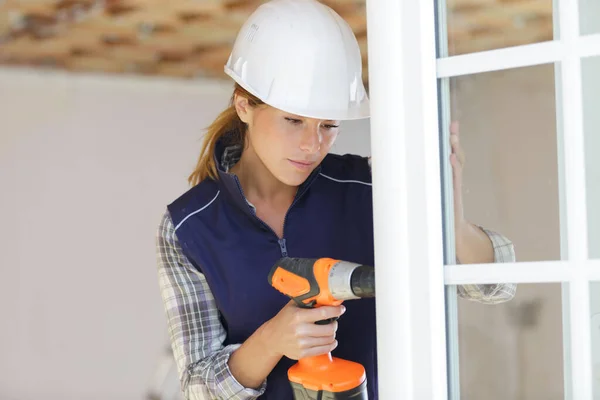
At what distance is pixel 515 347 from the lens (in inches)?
44.4

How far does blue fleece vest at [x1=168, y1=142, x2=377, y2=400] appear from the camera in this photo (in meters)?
1.68

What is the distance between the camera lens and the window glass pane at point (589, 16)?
1078mm

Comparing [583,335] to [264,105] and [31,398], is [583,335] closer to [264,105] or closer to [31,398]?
[264,105]

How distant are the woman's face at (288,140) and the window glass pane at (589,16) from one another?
618mm

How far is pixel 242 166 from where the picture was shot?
185 centimetres

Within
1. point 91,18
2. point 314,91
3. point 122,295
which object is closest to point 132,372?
point 122,295

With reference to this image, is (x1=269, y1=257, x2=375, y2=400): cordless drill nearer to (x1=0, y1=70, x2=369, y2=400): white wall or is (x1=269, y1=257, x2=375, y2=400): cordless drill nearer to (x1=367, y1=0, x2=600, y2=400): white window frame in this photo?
(x1=367, y1=0, x2=600, y2=400): white window frame

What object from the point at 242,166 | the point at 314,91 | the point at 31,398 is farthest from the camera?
the point at 31,398

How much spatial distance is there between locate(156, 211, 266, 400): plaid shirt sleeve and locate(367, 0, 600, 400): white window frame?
Result: 56 centimetres

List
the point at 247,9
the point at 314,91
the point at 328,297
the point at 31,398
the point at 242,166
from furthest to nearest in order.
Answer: the point at 31,398
the point at 247,9
the point at 242,166
the point at 314,91
the point at 328,297

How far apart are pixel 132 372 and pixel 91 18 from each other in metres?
2.20

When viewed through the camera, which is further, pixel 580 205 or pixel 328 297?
pixel 328 297

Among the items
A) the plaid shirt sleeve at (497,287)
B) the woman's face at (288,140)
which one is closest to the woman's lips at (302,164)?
the woman's face at (288,140)

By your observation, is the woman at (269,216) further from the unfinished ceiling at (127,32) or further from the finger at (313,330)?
the unfinished ceiling at (127,32)
